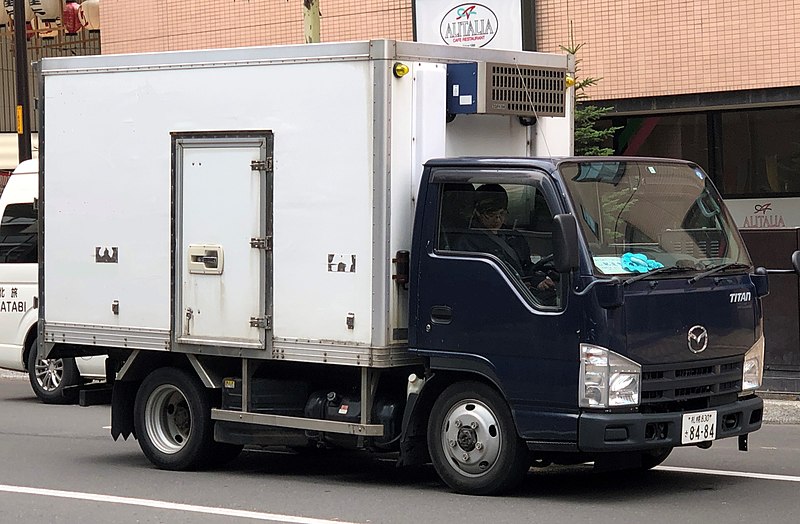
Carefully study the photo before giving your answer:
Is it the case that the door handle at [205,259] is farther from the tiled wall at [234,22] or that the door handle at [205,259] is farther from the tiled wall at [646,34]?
the tiled wall at [234,22]

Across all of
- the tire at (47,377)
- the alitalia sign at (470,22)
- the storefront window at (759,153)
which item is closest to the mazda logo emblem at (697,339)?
the tire at (47,377)

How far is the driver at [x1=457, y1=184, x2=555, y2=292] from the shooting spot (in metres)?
8.78

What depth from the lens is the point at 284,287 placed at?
9758 mm

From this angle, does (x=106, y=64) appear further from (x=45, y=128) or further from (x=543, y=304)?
(x=543, y=304)

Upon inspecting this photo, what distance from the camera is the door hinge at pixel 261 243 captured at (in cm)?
982

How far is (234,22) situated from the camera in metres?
21.0

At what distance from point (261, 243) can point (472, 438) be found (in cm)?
Answer: 208

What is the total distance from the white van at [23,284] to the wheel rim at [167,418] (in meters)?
4.98

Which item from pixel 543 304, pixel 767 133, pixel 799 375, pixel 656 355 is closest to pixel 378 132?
pixel 543 304

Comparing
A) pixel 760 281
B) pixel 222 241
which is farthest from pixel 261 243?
pixel 760 281

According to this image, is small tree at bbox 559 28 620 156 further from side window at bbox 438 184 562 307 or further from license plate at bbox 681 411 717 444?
license plate at bbox 681 411 717 444

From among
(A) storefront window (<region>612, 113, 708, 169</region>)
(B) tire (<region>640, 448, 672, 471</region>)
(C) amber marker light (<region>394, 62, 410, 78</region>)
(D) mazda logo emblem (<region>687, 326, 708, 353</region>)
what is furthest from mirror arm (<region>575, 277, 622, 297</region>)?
(A) storefront window (<region>612, 113, 708, 169</region>)

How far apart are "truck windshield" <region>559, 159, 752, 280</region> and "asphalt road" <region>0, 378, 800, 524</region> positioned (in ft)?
4.84

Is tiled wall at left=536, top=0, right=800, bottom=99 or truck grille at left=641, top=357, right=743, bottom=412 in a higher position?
tiled wall at left=536, top=0, right=800, bottom=99
